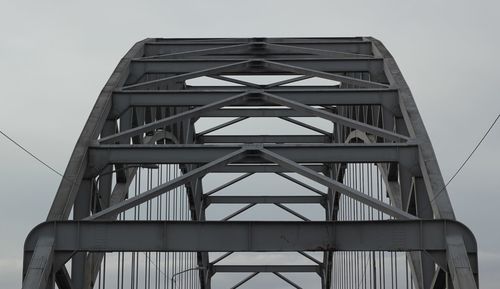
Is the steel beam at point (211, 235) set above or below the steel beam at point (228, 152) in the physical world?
below

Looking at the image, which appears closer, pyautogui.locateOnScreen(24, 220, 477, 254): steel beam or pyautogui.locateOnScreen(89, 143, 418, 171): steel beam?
pyautogui.locateOnScreen(24, 220, 477, 254): steel beam

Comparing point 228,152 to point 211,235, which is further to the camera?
point 228,152

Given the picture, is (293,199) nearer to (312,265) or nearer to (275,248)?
(312,265)

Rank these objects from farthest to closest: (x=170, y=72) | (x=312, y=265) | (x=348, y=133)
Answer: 1. (x=312, y=265)
2. (x=348, y=133)
3. (x=170, y=72)

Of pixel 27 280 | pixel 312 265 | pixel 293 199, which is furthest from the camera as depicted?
pixel 312 265

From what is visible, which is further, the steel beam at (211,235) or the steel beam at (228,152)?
the steel beam at (228,152)

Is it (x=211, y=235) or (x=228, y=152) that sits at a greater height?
(x=228, y=152)

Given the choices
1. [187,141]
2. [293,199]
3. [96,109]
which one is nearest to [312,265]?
[293,199]

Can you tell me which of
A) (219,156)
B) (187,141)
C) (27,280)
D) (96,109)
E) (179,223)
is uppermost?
(187,141)

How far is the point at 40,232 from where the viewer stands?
20.6 metres

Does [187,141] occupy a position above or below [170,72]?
above

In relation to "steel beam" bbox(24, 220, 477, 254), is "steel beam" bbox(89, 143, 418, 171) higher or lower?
higher

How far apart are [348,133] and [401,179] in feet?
39.2

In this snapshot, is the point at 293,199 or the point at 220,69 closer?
the point at 220,69
